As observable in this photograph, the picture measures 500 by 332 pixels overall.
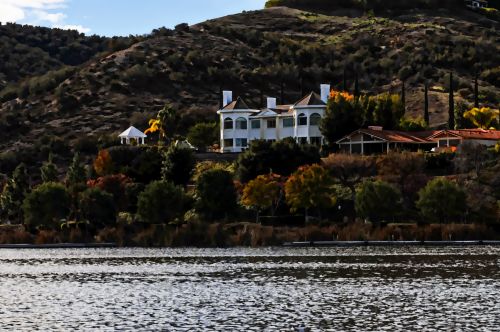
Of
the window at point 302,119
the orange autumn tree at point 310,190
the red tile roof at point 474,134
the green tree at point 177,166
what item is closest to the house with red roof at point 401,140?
the red tile roof at point 474,134

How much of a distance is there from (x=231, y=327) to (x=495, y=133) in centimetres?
9991

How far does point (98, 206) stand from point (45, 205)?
605 cm

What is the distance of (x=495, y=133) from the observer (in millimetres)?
145875

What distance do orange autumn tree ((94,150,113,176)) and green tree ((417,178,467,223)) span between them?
47.0 metres

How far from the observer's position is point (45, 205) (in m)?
122

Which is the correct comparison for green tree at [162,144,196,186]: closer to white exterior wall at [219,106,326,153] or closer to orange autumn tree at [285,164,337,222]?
white exterior wall at [219,106,326,153]

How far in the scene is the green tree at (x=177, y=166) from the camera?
13712 centimetres

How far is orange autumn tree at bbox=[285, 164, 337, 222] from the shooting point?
12131 centimetres

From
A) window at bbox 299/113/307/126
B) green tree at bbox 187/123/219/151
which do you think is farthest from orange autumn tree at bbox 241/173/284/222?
green tree at bbox 187/123/219/151

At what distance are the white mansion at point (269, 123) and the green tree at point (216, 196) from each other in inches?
1223

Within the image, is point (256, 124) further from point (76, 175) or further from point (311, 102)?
point (76, 175)

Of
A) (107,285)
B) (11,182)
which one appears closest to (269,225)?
(11,182)

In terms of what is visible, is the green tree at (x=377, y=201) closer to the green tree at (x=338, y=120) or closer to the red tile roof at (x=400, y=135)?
the red tile roof at (x=400, y=135)

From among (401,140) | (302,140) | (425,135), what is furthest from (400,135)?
(302,140)
